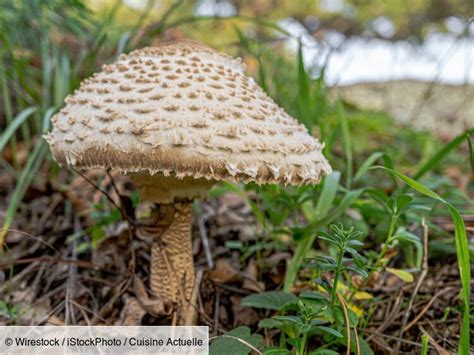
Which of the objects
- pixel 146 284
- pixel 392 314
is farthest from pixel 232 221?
pixel 392 314

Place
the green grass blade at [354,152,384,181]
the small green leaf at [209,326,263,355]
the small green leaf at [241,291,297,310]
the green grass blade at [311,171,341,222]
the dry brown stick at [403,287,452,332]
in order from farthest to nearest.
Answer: the green grass blade at [311,171,341,222], the green grass blade at [354,152,384,181], the dry brown stick at [403,287,452,332], the small green leaf at [241,291,297,310], the small green leaf at [209,326,263,355]

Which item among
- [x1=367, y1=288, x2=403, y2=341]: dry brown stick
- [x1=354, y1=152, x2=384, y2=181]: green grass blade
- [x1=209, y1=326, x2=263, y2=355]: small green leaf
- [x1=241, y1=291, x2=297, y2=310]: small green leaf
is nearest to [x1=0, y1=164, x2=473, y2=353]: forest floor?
[x1=367, y1=288, x2=403, y2=341]: dry brown stick

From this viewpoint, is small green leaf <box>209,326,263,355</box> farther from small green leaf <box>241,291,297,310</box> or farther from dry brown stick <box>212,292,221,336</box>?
dry brown stick <box>212,292,221,336</box>

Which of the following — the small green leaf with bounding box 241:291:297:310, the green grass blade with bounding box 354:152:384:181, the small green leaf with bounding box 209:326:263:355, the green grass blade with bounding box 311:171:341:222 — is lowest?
the small green leaf with bounding box 209:326:263:355

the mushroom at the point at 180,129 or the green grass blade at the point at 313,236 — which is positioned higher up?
the mushroom at the point at 180,129

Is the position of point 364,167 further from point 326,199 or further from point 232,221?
point 232,221

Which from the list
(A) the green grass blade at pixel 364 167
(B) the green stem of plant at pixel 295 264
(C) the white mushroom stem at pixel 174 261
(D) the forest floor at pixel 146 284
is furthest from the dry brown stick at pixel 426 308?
(C) the white mushroom stem at pixel 174 261

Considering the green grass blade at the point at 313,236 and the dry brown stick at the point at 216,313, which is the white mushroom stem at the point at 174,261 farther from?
the green grass blade at the point at 313,236
